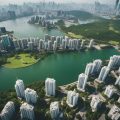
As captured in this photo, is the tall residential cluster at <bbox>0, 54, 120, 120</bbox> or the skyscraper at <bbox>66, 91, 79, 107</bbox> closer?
the tall residential cluster at <bbox>0, 54, 120, 120</bbox>

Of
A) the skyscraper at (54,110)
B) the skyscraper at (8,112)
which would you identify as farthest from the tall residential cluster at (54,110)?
the skyscraper at (8,112)

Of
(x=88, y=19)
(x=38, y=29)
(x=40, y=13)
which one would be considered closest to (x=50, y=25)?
(x=38, y=29)

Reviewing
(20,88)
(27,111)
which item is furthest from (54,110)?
(20,88)

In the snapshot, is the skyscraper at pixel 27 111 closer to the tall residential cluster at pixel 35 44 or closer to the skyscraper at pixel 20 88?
the skyscraper at pixel 20 88

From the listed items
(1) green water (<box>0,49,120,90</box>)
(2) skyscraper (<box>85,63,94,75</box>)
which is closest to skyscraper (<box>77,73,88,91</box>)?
(1) green water (<box>0,49,120,90</box>)

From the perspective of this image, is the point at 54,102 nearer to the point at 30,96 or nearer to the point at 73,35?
the point at 30,96

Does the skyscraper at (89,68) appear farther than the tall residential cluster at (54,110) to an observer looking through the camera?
Yes

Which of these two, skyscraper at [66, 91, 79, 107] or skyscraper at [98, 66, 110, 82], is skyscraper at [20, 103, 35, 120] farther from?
skyscraper at [98, 66, 110, 82]
